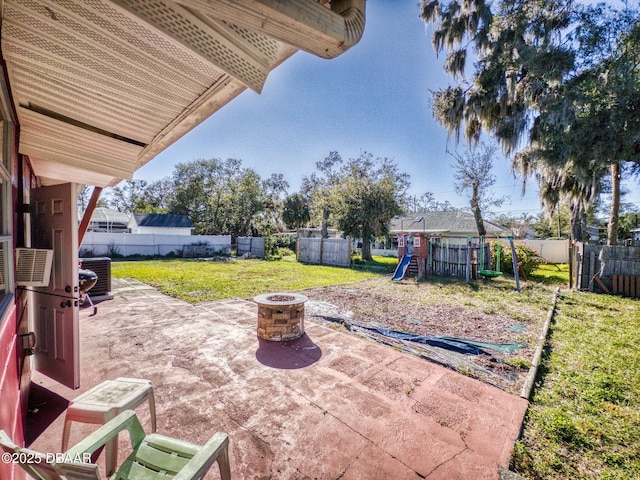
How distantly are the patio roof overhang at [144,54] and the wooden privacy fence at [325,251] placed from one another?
12594mm

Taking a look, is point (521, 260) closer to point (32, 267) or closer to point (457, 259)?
point (457, 259)

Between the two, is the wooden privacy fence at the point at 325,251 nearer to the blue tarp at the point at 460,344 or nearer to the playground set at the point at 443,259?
the playground set at the point at 443,259

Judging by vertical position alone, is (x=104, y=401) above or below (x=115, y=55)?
below

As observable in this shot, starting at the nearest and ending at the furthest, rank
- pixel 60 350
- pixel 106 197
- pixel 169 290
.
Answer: pixel 60 350 → pixel 169 290 → pixel 106 197

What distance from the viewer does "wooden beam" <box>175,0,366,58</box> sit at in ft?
2.88

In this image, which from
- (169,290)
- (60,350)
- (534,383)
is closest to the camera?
(60,350)

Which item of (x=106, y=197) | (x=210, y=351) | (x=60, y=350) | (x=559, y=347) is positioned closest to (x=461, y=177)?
(x=559, y=347)

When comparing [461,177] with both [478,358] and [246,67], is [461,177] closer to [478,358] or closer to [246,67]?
[478,358]

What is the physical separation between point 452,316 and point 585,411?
316 centimetres

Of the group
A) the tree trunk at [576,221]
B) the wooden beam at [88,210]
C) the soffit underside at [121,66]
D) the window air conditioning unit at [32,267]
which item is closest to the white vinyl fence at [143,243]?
the wooden beam at [88,210]

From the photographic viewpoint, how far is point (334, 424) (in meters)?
2.37

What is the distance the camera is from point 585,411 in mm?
2623

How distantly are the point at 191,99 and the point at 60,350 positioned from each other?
3041 millimetres

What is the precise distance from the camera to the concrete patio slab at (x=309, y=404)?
201 centimetres
